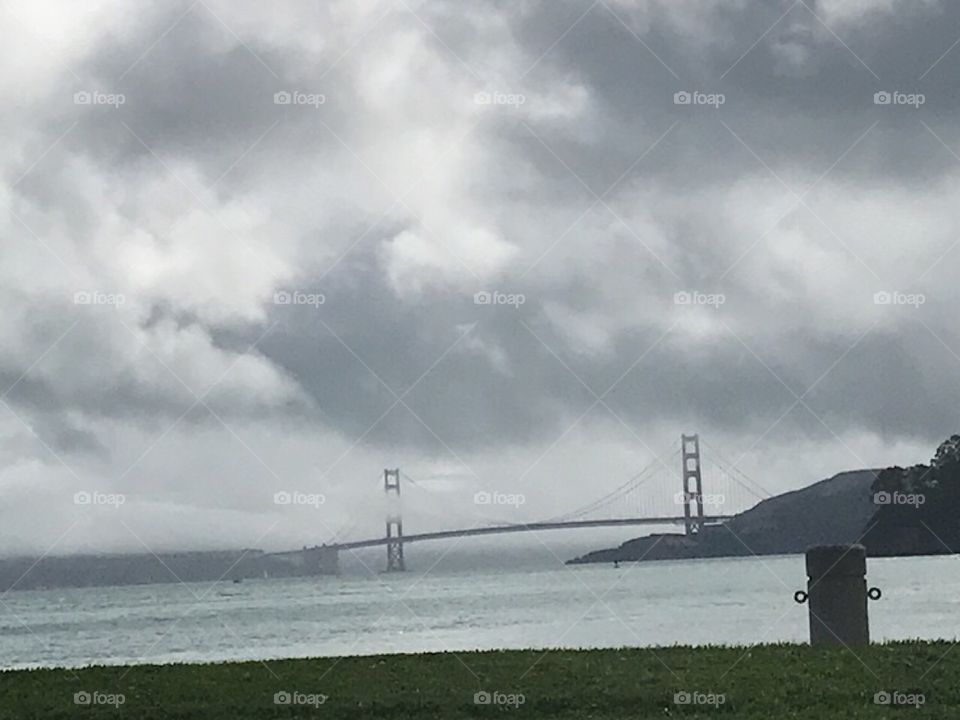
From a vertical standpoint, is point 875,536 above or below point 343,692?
above

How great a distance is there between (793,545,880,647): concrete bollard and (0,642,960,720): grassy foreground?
1.72 feet

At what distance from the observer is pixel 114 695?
1423 centimetres

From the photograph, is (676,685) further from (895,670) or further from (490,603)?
(490,603)

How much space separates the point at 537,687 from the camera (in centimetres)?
1386

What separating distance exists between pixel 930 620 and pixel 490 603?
3912 cm

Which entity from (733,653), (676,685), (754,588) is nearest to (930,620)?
(733,653)

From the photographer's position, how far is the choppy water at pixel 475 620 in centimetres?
3594

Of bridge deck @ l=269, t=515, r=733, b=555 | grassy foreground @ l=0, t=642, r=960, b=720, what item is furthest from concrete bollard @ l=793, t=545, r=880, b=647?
bridge deck @ l=269, t=515, r=733, b=555

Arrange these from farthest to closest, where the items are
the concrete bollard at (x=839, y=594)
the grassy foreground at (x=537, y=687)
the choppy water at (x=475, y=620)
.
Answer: the choppy water at (x=475, y=620)
the concrete bollard at (x=839, y=594)
the grassy foreground at (x=537, y=687)

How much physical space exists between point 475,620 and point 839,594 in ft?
124

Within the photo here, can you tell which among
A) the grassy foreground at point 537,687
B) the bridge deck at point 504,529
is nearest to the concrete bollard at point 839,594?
the grassy foreground at point 537,687

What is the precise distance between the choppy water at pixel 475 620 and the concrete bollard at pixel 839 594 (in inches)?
→ 385

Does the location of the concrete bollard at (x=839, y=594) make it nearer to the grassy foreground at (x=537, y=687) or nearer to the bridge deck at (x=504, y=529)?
the grassy foreground at (x=537, y=687)

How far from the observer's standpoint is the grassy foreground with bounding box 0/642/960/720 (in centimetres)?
1312
